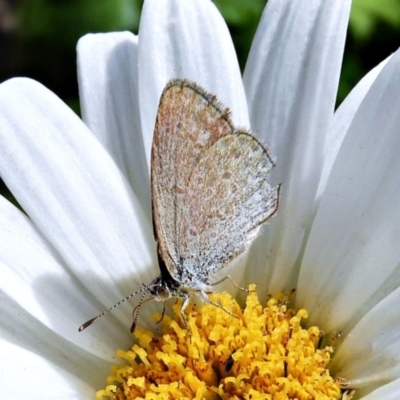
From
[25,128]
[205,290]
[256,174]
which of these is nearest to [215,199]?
[256,174]

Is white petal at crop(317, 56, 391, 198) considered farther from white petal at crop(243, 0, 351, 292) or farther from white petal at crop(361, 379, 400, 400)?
white petal at crop(361, 379, 400, 400)

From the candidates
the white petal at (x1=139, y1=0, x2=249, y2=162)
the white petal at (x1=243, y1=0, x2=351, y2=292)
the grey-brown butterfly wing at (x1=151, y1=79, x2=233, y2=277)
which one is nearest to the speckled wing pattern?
the grey-brown butterfly wing at (x1=151, y1=79, x2=233, y2=277)

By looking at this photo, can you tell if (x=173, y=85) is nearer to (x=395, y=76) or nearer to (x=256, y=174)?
(x=256, y=174)

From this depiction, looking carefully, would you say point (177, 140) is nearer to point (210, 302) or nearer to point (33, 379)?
point (210, 302)

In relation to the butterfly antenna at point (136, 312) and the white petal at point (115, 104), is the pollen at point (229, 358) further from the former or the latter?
the white petal at point (115, 104)

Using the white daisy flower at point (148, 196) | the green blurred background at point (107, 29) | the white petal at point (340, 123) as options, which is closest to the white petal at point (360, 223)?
the white daisy flower at point (148, 196)

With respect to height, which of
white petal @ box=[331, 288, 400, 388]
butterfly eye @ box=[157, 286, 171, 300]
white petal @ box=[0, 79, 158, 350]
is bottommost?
white petal @ box=[331, 288, 400, 388]

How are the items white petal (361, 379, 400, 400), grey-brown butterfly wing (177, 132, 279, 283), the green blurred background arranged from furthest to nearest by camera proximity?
the green blurred background
grey-brown butterfly wing (177, 132, 279, 283)
white petal (361, 379, 400, 400)
